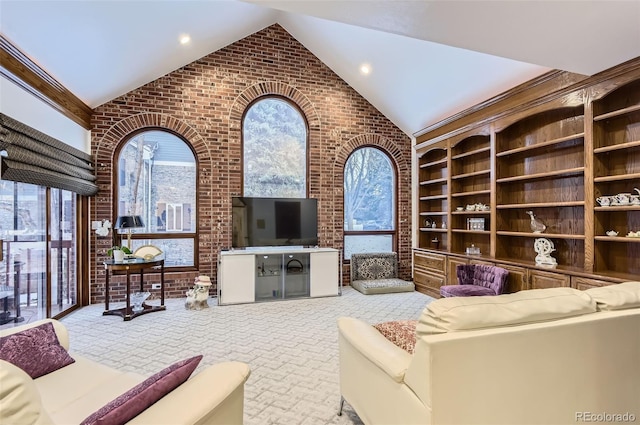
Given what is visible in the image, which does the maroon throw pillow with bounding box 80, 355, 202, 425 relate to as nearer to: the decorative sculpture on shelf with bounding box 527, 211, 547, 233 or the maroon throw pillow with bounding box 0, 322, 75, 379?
the maroon throw pillow with bounding box 0, 322, 75, 379

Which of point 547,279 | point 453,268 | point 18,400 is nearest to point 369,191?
point 453,268

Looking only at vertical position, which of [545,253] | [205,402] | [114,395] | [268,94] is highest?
[268,94]

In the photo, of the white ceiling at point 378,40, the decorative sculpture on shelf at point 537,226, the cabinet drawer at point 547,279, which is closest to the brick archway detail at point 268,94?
the white ceiling at point 378,40

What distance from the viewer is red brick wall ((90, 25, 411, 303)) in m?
5.23

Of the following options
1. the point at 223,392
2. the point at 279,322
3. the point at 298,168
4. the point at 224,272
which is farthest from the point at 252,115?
the point at 223,392

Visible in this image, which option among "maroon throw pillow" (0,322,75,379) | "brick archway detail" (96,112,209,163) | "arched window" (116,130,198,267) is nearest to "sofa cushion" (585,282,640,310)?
"maroon throw pillow" (0,322,75,379)

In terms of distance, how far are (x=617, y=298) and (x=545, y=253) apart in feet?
8.05

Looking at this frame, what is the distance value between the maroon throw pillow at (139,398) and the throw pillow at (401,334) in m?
1.10

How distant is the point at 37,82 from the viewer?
145 inches

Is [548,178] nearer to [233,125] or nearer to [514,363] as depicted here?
[514,363]

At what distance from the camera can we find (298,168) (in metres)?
6.17

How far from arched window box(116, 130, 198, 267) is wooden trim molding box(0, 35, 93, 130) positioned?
87 cm

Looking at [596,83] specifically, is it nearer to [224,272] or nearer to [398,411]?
[398,411]

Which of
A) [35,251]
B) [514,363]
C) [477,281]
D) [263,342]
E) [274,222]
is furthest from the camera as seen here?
[274,222]
